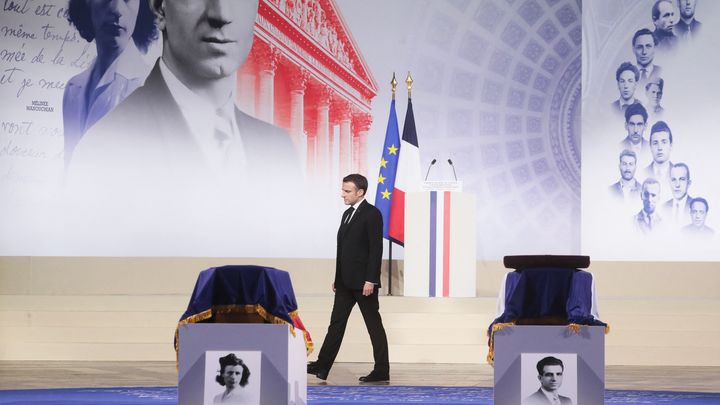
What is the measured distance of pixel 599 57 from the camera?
35.4ft

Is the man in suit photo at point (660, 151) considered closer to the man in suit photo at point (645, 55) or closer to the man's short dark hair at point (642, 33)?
the man in suit photo at point (645, 55)

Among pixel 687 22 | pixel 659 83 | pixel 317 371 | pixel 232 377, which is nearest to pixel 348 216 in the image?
pixel 317 371

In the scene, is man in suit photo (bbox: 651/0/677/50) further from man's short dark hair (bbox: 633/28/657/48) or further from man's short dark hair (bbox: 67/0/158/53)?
man's short dark hair (bbox: 67/0/158/53)

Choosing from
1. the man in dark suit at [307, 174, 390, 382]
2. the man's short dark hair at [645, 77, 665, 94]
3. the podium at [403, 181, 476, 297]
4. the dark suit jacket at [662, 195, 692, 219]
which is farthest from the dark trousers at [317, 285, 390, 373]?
the man's short dark hair at [645, 77, 665, 94]

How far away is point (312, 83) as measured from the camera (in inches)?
435

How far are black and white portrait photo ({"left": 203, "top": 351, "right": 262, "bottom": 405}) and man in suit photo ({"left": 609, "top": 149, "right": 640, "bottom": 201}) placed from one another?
6652 mm

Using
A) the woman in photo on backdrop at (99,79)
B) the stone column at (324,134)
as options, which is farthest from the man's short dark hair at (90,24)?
the stone column at (324,134)

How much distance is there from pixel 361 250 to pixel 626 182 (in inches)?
186

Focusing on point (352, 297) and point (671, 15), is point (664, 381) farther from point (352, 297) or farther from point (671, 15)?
point (671, 15)

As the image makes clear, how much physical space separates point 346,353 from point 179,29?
413 centimetres

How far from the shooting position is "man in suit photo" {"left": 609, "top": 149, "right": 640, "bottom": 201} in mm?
10734

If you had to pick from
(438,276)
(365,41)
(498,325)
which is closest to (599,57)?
(365,41)

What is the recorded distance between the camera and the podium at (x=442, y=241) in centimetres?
934

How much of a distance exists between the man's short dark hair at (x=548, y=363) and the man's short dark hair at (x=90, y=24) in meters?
6.94
